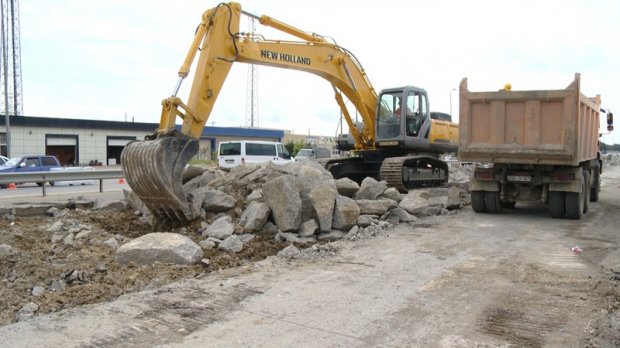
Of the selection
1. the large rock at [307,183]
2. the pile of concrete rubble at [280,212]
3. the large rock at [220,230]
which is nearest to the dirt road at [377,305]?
the pile of concrete rubble at [280,212]

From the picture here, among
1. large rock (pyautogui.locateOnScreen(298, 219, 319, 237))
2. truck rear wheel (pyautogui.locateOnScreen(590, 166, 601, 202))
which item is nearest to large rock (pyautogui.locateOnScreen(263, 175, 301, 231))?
large rock (pyautogui.locateOnScreen(298, 219, 319, 237))

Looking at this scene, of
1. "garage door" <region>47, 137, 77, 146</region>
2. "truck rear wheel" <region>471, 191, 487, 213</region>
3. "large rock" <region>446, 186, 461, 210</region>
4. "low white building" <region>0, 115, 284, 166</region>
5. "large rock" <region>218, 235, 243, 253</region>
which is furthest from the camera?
"garage door" <region>47, 137, 77, 146</region>

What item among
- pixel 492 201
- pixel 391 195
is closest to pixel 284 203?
pixel 391 195

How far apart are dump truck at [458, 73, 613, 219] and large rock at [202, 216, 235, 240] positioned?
5910 millimetres

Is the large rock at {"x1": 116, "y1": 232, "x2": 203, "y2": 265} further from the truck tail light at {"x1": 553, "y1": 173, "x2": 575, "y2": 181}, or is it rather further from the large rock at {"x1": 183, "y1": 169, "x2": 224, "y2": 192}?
the truck tail light at {"x1": 553, "y1": 173, "x2": 575, "y2": 181}

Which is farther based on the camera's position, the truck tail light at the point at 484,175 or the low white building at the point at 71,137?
the low white building at the point at 71,137

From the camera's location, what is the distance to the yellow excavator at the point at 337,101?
967cm

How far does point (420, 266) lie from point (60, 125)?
5172 cm

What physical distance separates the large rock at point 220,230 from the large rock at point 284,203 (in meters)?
0.82

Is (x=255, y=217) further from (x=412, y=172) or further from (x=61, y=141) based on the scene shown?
(x=61, y=141)

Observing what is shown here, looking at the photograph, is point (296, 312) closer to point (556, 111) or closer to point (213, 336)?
point (213, 336)

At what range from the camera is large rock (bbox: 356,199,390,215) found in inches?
431

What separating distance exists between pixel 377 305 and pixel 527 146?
25.0 feet

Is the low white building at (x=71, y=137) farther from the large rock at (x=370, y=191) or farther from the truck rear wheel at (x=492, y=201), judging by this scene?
the truck rear wheel at (x=492, y=201)
